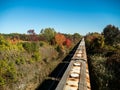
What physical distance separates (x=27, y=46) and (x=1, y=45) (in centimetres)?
492

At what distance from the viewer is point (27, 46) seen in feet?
62.6

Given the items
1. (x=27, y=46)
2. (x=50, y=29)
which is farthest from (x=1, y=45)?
(x=50, y=29)

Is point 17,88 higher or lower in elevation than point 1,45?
lower

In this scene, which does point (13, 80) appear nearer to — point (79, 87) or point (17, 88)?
point (17, 88)

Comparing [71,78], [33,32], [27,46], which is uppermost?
[33,32]

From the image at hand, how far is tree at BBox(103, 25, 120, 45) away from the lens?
31.2 m

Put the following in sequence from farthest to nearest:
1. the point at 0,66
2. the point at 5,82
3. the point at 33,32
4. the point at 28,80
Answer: the point at 33,32, the point at 28,80, the point at 0,66, the point at 5,82

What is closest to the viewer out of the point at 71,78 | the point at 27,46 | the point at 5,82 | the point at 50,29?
the point at 71,78

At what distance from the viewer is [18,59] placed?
14461mm

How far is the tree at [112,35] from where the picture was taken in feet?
102

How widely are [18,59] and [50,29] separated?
39.2m

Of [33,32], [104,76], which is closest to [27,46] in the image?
[104,76]

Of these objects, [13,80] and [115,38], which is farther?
[115,38]

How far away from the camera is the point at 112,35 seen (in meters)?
32.5
